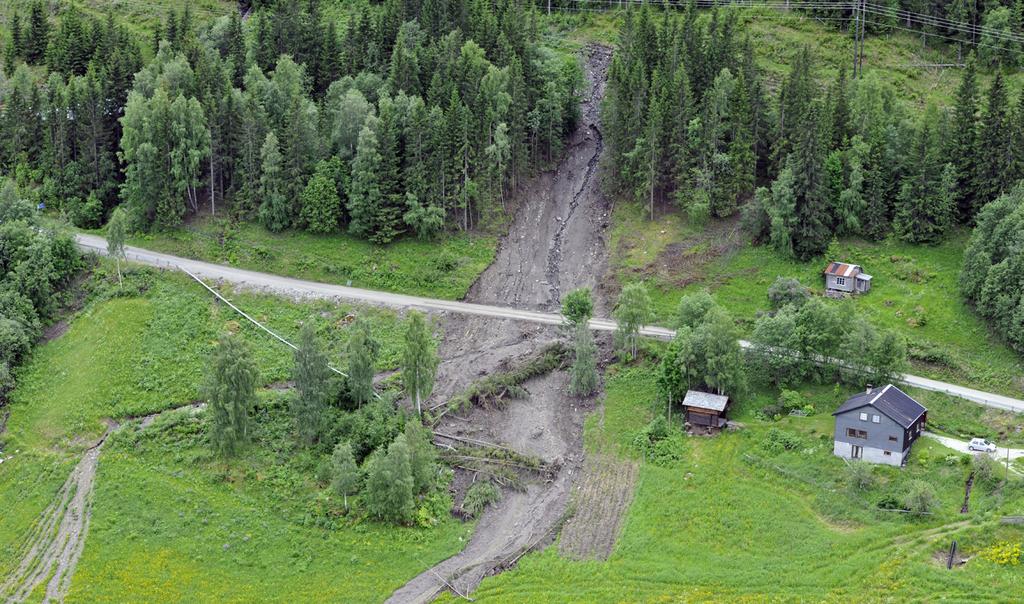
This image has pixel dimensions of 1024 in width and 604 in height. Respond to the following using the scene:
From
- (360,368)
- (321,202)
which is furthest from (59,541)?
(321,202)

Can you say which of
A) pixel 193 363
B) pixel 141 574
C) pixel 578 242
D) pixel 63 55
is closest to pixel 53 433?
pixel 193 363

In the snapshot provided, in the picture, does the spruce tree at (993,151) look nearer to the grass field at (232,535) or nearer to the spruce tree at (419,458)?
the spruce tree at (419,458)

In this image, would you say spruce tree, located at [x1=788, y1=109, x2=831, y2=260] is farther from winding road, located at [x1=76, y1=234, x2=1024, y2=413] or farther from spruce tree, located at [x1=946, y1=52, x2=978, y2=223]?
winding road, located at [x1=76, y1=234, x2=1024, y2=413]

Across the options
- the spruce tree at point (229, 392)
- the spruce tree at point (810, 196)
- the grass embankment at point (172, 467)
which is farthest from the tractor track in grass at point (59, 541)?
the spruce tree at point (810, 196)

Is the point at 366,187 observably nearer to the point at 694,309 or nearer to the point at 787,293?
the point at 694,309

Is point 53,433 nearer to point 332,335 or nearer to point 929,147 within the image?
point 332,335

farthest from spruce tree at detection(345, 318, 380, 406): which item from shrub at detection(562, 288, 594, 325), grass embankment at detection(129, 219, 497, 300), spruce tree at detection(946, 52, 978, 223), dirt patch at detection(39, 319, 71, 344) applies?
spruce tree at detection(946, 52, 978, 223)
